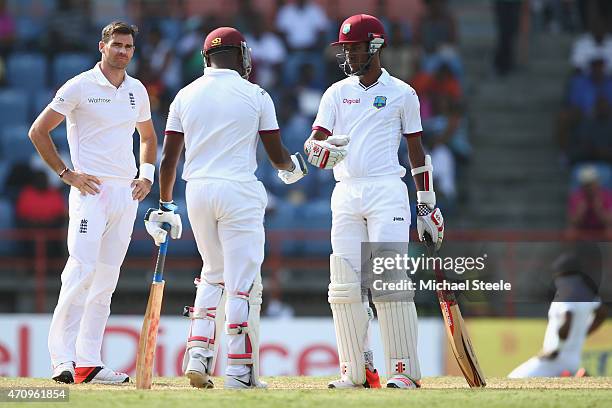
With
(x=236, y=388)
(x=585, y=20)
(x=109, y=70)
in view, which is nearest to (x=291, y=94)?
(x=585, y=20)

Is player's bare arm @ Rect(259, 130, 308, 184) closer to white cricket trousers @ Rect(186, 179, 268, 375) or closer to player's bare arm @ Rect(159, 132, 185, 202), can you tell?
white cricket trousers @ Rect(186, 179, 268, 375)

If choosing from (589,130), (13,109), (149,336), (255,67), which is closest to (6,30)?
(13,109)

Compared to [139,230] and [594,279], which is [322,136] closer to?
[594,279]

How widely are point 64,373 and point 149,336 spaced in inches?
27.6

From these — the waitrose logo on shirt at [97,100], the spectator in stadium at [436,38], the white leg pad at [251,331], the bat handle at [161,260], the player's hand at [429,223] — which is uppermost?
the spectator in stadium at [436,38]

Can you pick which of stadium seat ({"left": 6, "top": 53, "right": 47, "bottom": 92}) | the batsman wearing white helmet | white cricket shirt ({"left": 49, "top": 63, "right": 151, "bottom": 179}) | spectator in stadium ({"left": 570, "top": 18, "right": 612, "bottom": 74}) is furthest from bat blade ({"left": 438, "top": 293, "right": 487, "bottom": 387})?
stadium seat ({"left": 6, "top": 53, "right": 47, "bottom": 92})

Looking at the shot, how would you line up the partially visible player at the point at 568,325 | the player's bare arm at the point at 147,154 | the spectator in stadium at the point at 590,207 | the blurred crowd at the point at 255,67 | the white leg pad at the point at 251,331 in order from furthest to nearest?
1. the blurred crowd at the point at 255,67
2. the spectator in stadium at the point at 590,207
3. the partially visible player at the point at 568,325
4. the player's bare arm at the point at 147,154
5. the white leg pad at the point at 251,331

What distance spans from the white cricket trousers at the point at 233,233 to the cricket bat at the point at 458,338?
3.83ft

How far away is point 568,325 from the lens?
1108 cm

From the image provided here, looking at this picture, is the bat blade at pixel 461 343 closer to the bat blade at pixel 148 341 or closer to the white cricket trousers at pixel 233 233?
the white cricket trousers at pixel 233 233

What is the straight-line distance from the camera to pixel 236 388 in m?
7.79

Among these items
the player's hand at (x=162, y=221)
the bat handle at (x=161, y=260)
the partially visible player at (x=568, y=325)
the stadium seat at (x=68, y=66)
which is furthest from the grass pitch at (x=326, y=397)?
the stadium seat at (x=68, y=66)

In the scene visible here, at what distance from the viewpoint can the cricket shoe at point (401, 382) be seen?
26.5ft

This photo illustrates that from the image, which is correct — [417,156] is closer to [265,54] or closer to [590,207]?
[590,207]
